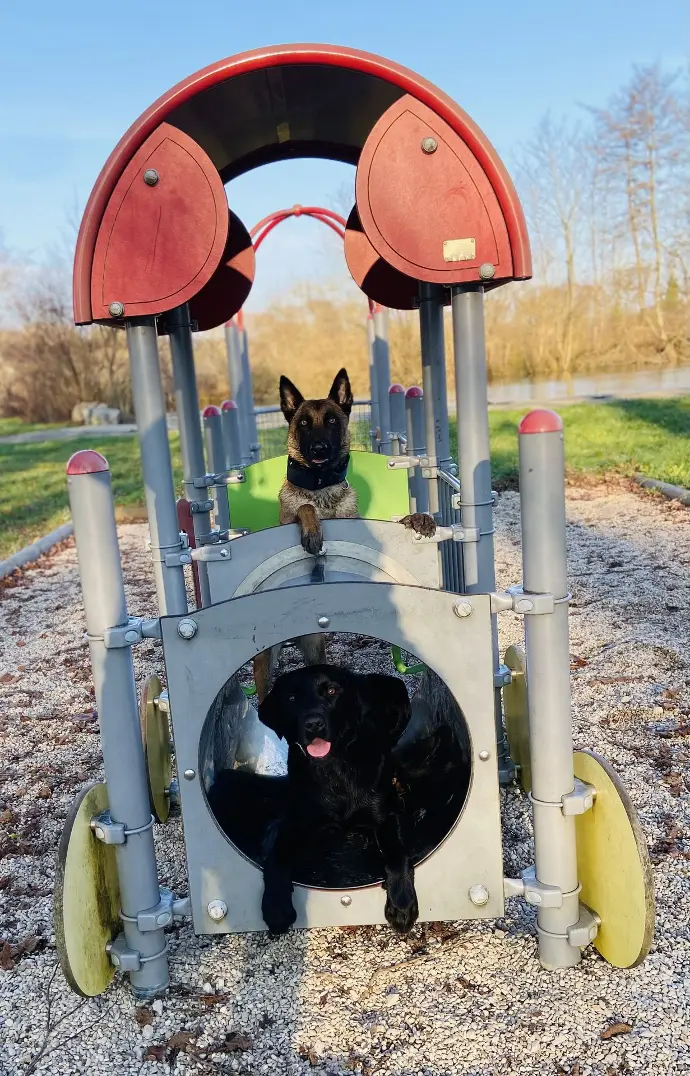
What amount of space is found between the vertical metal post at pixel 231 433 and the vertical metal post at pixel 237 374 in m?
1.22

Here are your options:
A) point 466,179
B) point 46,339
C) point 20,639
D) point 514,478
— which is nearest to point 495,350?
point 46,339

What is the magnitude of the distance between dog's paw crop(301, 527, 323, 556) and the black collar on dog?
2.39ft

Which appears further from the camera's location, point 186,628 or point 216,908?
point 216,908

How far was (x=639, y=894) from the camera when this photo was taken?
6.88ft

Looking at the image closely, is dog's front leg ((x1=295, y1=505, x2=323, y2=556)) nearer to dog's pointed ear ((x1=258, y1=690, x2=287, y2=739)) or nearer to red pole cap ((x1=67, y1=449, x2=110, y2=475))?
dog's pointed ear ((x1=258, y1=690, x2=287, y2=739))

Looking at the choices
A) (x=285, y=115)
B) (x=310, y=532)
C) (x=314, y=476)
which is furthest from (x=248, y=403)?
(x=285, y=115)

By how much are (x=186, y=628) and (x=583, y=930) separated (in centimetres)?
139

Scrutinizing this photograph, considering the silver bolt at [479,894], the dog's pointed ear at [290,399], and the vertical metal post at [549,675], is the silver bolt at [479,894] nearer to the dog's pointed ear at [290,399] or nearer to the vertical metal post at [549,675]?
the vertical metal post at [549,675]

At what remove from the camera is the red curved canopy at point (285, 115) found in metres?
2.43

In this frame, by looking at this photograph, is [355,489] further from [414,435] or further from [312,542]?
[312,542]

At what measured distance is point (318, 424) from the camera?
441cm

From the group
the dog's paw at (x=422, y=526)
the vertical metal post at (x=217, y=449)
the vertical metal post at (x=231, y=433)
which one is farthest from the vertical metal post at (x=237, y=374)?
the dog's paw at (x=422, y=526)

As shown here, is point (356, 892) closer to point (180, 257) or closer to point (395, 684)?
point (395, 684)

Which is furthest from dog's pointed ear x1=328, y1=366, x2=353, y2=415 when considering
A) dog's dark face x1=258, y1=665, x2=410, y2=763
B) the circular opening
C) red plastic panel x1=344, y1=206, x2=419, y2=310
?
dog's dark face x1=258, y1=665, x2=410, y2=763
